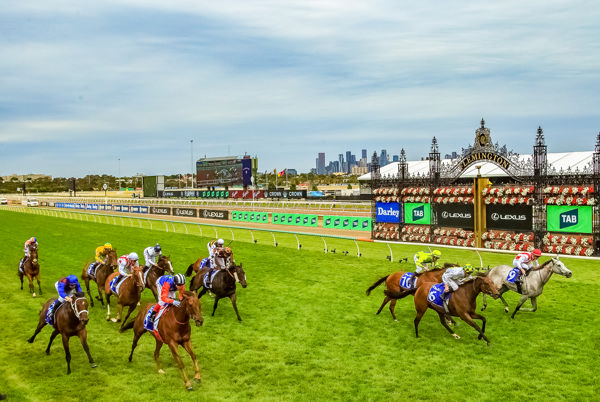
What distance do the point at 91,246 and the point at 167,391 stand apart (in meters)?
17.0

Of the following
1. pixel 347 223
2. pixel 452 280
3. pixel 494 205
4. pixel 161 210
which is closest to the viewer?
pixel 452 280

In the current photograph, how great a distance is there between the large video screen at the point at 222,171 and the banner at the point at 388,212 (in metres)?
45.1

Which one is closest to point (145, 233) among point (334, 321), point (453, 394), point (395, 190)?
point (395, 190)

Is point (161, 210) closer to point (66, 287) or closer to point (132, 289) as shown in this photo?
point (132, 289)

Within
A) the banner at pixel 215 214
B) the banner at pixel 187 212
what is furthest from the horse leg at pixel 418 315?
the banner at pixel 187 212

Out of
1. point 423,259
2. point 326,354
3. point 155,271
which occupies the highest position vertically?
point 423,259

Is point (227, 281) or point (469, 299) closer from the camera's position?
point (469, 299)

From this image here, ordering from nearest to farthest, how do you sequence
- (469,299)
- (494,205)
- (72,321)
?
1. (72,321)
2. (469,299)
3. (494,205)

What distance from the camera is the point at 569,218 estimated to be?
18.3 metres

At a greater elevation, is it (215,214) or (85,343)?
(215,214)

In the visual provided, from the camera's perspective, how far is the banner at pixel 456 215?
20672 mm

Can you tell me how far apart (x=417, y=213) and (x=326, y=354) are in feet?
48.3

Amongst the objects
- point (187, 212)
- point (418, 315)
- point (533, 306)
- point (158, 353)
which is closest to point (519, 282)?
point (533, 306)

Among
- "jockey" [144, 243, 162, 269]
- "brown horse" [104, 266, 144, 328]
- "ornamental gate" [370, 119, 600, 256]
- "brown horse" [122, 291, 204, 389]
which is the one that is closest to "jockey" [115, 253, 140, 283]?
"brown horse" [104, 266, 144, 328]
